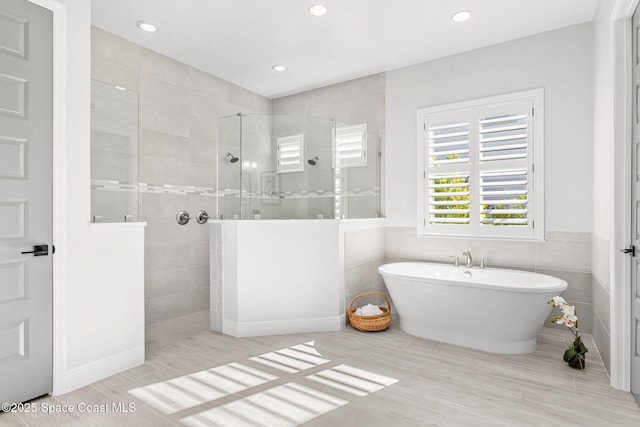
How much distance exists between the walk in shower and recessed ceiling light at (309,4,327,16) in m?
1.00

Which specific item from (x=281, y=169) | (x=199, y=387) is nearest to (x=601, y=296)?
(x=281, y=169)

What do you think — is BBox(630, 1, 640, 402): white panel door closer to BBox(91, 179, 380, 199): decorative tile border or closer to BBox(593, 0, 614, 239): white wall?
BBox(593, 0, 614, 239): white wall

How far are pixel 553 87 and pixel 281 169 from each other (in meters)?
2.64

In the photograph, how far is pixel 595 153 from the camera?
3004 millimetres

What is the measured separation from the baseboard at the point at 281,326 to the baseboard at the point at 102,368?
2.68ft

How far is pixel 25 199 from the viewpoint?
209 cm

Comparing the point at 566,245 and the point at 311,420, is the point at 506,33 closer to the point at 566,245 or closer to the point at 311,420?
the point at 566,245

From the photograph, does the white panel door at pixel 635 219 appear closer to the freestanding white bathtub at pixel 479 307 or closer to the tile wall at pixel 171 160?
the freestanding white bathtub at pixel 479 307

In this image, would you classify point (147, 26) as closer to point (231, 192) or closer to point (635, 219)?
point (231, 192)

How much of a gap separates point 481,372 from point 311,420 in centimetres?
132

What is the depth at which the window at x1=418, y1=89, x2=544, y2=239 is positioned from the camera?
3.36 meters

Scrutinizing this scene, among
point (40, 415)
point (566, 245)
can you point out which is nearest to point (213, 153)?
point (40, 415)

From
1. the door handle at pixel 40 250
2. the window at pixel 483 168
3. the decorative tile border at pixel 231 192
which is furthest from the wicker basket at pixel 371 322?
the door handle at pixel 40 250

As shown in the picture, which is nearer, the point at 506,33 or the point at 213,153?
the point at 506,33
